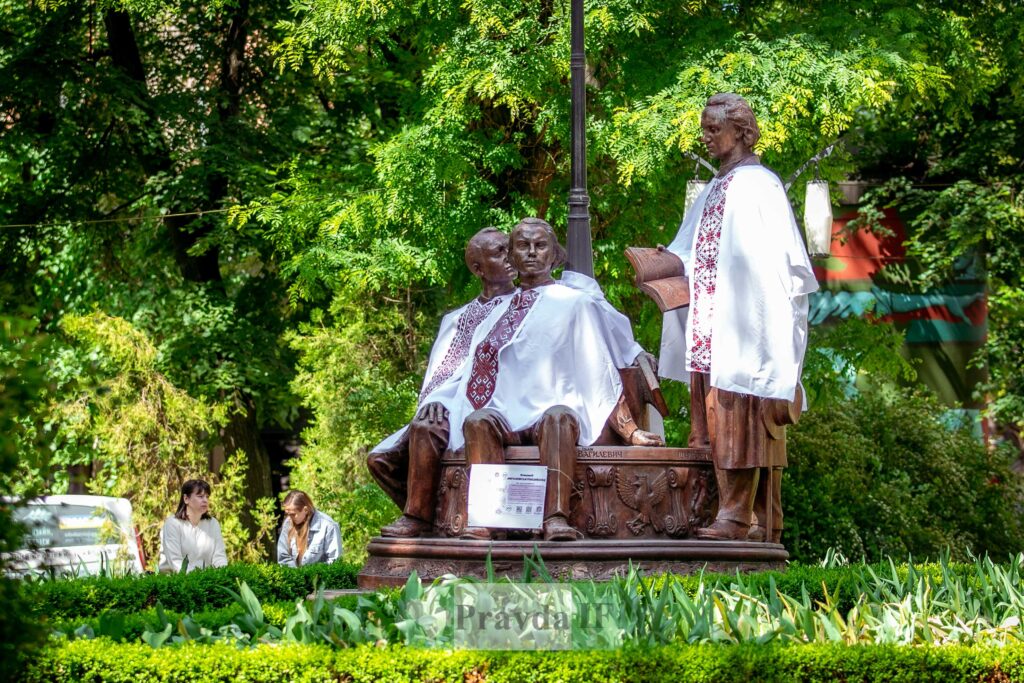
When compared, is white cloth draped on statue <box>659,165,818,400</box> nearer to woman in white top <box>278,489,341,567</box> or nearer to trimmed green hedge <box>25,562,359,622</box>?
trimmed green hedge <box>25,562,359,622</box>

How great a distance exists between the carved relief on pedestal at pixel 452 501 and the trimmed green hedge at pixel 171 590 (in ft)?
2.49

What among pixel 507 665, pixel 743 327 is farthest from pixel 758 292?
pixel 507 665

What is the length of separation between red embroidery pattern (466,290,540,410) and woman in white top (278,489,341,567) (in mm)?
3665

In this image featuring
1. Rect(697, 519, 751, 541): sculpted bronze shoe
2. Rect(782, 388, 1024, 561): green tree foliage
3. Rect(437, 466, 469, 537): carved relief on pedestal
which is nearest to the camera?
Rect(697, 519, 751, 541): sculpted bronze shoe

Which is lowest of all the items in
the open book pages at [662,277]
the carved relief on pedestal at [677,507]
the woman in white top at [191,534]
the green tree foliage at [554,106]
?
the woman in white top at [191,534]

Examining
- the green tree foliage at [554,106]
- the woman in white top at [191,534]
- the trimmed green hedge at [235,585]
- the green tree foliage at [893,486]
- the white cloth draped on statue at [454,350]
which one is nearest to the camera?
the trimmed green hedge at [235,585]

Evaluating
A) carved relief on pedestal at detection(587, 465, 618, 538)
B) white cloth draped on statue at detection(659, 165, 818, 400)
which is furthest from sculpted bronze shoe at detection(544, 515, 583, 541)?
white cloth draped on statue at detection(659, 165, 818, 400)

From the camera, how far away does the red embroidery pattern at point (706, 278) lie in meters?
8.80

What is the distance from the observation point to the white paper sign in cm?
827

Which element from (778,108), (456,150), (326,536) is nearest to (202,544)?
(326,536)

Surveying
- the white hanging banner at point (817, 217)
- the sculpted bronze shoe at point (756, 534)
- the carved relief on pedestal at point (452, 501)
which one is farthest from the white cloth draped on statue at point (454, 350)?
the white hanging banner at point (817, 217)

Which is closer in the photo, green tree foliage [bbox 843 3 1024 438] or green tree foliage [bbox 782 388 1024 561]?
green tree foliage [bbox 782 388 1024 561]

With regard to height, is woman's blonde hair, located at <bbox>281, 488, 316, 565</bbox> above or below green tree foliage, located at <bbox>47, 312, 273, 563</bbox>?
below

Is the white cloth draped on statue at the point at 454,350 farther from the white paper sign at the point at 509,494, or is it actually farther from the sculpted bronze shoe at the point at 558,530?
the sculpted bronze shoe at the point at 558,530
